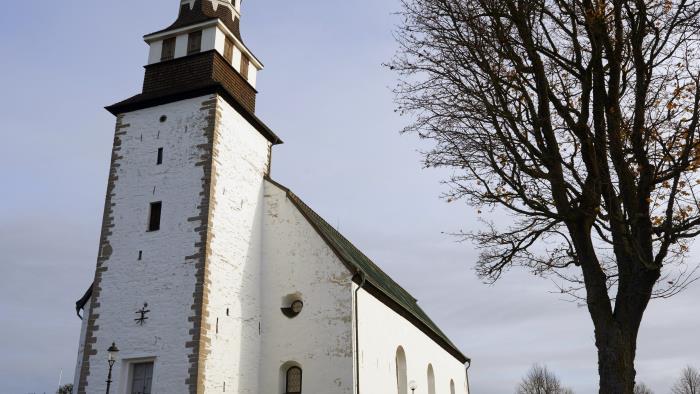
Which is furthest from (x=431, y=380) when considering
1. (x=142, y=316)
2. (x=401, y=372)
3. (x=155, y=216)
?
(x=155, y=216)

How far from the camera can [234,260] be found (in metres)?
17.8

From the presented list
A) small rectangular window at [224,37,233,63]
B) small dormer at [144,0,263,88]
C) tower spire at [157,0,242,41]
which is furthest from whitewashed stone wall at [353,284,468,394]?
tower spire at [157,0,242,41]

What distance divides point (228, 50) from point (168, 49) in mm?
1925

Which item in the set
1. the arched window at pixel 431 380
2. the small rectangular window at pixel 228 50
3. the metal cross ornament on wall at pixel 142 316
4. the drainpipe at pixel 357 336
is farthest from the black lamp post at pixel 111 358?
the arched window at pixel 431 380

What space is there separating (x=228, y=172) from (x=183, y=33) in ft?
16.7

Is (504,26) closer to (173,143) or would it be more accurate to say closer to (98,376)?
(173,143)

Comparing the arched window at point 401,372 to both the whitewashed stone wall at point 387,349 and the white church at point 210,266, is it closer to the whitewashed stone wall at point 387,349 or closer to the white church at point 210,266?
the whitewashed stone wall at point 387,349

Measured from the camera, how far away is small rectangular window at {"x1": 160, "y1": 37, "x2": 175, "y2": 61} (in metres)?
20.1

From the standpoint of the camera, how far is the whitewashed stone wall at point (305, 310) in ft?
56.2

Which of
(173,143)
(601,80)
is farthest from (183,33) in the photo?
(601,80)

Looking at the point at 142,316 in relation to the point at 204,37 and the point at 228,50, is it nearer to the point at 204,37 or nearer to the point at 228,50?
the point at 204,37

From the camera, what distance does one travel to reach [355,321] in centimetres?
1750

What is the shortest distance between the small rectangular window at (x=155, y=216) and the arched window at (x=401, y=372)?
9560 millimetres

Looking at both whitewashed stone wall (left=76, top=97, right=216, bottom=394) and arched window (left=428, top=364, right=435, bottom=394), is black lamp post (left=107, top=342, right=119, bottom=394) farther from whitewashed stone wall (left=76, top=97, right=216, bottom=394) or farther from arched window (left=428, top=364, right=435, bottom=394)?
arched window (left=428, top=364, right=435, bottom=394)
